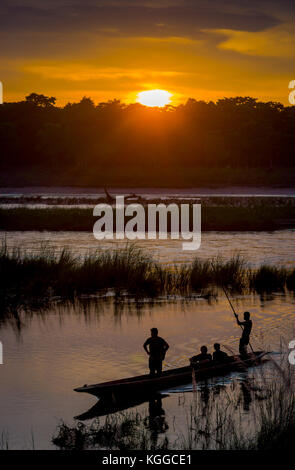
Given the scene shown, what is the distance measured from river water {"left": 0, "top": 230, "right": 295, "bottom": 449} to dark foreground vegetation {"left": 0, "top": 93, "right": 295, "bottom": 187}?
66067 millimetres

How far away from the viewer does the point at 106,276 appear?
79.8 ft

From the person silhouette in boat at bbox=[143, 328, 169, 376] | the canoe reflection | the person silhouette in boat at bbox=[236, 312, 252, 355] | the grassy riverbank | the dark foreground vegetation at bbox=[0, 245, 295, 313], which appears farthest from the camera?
the grassy riverbank

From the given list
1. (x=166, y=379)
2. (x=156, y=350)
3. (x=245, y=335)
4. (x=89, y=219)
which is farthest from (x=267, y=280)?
(x=89, y=219)

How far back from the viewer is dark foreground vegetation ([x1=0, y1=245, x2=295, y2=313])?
75.0 feet

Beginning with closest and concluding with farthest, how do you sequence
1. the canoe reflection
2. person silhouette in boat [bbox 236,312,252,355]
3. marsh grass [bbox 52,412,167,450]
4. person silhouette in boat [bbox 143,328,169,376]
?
marsh grass [bbox 52,412,167,450] → the canoe reflection → person silhouette in boat [bbox 143,328,169,376] → person silhouette in boat [bbox 236,312,252,355]

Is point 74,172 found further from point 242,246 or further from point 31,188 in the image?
point 242,246

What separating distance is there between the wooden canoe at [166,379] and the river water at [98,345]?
257mm

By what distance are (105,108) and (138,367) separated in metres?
96.3

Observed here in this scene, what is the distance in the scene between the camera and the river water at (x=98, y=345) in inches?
511

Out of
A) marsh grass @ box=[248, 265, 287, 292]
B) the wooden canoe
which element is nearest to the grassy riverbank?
marsh grass @ box=[248, 265, 287, 292]

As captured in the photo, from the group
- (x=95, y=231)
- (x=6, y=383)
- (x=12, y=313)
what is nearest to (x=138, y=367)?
(x=6, y=383)

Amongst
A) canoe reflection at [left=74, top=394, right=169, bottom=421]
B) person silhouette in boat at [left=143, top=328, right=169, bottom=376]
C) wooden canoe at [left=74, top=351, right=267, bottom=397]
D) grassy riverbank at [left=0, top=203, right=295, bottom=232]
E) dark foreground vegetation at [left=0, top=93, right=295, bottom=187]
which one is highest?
dark foreground vegetation at [left=0, top=93, right=295, bottom=187]

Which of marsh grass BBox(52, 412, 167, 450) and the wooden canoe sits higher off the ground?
the wooden canoe

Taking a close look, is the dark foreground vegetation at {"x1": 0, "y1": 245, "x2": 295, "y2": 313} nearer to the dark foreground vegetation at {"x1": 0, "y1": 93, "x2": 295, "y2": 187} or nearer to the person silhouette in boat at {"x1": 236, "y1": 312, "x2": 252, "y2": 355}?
the person silhouette in boat at {"x1": 236, "y1": 312, "x2": 252, "y2": 355}
